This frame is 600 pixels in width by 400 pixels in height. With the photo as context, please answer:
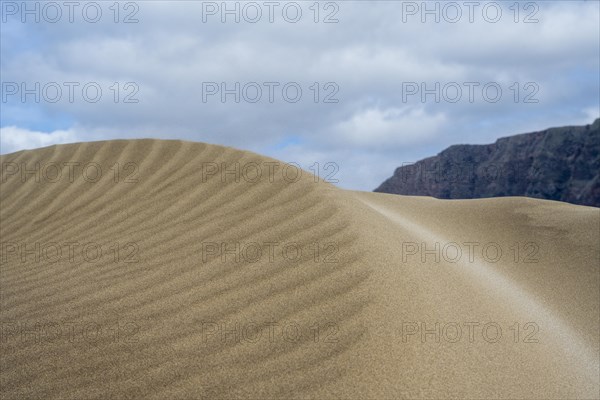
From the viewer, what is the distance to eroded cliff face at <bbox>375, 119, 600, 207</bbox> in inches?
703

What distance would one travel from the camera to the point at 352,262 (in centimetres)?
306

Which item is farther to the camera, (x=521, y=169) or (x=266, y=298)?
(x=521, y=169)

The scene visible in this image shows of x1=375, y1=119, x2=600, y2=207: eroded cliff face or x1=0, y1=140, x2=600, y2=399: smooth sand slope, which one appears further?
x1=375, y1=119, x2=600, y2=207: eroded cliff face

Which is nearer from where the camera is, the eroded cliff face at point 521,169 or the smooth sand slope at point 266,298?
the smooth sand slope at point 266,298

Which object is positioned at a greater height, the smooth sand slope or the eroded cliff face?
the eroded cliff face

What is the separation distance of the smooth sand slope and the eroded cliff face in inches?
520

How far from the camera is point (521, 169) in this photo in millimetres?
19047

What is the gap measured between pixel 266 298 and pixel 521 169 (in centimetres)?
1789

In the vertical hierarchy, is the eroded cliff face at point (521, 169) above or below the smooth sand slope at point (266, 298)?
above

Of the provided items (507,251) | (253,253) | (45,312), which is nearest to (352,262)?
(253,253)

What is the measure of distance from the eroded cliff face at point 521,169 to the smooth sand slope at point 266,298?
13.2 m

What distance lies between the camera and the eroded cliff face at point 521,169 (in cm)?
1786

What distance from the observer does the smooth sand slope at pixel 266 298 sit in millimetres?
2377

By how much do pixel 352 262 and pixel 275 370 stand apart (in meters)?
0.89
